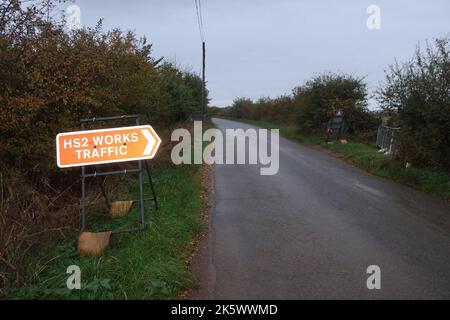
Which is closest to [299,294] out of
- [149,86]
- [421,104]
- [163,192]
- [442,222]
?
[442,222]

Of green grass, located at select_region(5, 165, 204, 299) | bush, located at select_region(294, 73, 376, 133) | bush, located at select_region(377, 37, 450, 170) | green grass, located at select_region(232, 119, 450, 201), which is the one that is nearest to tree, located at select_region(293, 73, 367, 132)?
bush, located at select_region(294, 73, 376, 133)

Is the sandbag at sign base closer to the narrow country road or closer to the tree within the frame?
the narrow country road

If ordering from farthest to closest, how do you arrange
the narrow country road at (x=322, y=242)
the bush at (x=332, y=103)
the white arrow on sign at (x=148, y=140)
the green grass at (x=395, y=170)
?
the bush at (x=332, y=103)
the green grass at (x=395, y=170)
the white arrow on sign at (x=148, y=140)
the narrow country road at (x=322, y=242)

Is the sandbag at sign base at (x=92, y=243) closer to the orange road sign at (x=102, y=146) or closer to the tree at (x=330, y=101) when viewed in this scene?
the orange road sign at (x=102, y=146)

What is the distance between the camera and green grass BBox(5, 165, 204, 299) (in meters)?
5.07

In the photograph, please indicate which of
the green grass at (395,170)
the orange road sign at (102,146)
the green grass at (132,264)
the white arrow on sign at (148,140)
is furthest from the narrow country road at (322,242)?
the orange road sign at (102,146)


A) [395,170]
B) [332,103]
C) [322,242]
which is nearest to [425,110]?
[395,170]

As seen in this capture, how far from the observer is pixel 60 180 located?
985 cm

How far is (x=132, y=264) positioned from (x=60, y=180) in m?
4.73

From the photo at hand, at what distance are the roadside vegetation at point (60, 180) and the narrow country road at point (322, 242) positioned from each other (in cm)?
57

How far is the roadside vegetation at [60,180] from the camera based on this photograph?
5484mm

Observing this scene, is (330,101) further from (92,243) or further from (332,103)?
(92,243)

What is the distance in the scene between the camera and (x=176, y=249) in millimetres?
6527

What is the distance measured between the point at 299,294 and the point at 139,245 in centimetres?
242
